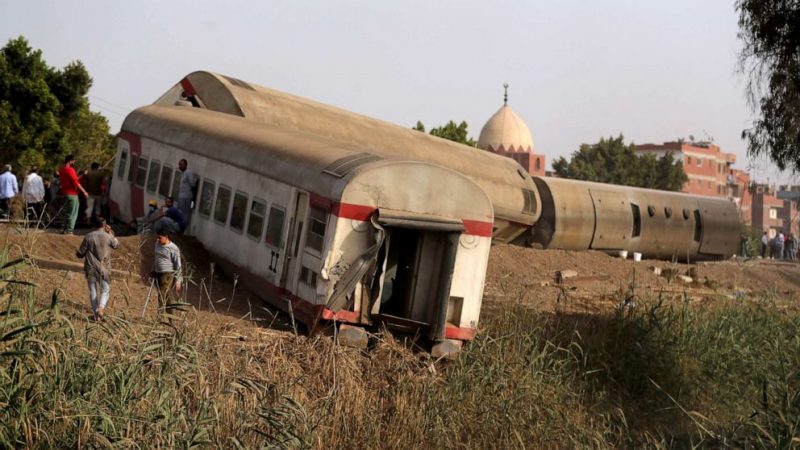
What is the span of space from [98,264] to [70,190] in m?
7.63

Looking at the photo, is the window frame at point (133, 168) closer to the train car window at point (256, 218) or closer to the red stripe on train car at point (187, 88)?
the red stripe on train car at point (187, 88)

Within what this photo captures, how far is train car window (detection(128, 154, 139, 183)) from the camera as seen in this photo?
21766 mm

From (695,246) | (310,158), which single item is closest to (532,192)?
(695,246)

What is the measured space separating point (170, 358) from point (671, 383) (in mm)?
9789

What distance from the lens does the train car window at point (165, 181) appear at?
19812 mm

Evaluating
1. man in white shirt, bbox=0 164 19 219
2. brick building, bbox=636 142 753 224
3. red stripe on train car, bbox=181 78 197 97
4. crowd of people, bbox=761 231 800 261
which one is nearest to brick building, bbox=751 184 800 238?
brick building, bbox=636 142 753 224

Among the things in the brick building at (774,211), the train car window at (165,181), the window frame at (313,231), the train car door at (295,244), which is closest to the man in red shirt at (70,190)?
the train car window at (165,181)

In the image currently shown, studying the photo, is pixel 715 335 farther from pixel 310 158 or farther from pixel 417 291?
pixel 310 158

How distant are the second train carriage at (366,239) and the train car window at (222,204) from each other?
1068 mm

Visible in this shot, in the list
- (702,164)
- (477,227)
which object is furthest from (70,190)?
(702,164)

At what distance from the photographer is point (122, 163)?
22625 mm

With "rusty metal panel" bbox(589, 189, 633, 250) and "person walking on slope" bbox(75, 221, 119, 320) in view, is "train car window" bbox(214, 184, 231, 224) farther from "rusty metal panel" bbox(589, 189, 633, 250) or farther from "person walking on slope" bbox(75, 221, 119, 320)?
"rusty metal panel" bbox(589, 189, 633, 250)

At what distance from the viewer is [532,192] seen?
89.4ft

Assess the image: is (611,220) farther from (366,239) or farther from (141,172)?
(366,239)
